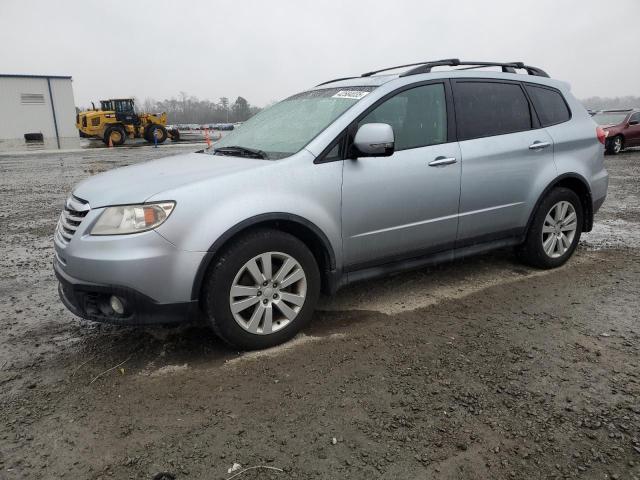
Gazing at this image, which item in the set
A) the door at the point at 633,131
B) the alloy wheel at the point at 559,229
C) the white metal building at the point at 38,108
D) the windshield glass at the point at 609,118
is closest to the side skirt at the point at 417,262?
the alloy wheel at the point at 559,229

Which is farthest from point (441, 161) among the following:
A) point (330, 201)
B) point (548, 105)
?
point (548, 105)

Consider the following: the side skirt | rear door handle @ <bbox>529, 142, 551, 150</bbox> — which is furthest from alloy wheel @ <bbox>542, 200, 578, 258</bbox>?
rear door handle @ <bbox>529, 142, 551, 150</bbox>

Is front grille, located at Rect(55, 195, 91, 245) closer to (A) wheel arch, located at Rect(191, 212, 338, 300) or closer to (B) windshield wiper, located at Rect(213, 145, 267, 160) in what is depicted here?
(A) wheel arch, located at Rect(191, 212, 338, 300)

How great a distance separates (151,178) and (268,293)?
41.4 inches

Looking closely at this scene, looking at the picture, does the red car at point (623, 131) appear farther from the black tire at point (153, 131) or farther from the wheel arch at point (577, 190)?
the black tire at point (153, 131)

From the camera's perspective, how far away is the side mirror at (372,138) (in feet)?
10.2

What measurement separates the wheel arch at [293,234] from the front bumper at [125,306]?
0.13 metres

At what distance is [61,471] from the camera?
6.78 ft

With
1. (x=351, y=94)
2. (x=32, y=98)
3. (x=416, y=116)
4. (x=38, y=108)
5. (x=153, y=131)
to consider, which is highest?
(x=32, y=98)

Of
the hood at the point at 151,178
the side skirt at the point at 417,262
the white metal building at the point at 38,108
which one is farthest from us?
the white metal building at the point at 38,108

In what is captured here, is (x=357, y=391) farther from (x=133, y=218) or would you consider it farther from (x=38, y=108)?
(x=38, y=108)

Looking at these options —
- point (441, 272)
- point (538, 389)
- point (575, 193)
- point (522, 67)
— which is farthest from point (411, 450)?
point (522, 67)

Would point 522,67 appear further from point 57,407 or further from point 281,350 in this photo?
point 57,407

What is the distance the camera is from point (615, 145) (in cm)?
1677
